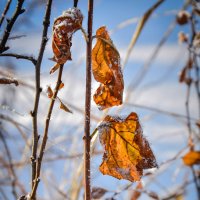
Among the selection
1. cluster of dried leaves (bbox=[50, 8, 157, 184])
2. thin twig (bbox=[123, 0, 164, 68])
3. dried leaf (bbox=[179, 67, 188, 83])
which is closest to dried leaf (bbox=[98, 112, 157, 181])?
cluster of dried leaves (bbox=[50, 8, 157, 184])

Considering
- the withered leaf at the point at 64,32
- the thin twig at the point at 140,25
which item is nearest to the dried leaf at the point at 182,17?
the thin twig at the point at 140,25

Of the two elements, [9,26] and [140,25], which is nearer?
[9,26]

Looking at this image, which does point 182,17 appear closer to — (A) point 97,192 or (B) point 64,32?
(A) point 97,192

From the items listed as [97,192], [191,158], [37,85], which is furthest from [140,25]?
[37,85]

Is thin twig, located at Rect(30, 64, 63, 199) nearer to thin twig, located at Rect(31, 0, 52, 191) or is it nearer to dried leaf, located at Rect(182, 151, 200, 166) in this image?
thin twig, located at Rect(31, 0, 52, 191)

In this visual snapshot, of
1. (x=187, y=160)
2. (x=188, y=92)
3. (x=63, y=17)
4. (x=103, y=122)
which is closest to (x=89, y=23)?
(x=63, y=17)

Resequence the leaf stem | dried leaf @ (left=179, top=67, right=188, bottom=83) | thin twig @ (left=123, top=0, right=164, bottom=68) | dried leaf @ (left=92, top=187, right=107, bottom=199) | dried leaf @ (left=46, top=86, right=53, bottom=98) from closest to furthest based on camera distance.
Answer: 1. the leaf stem
2. dried leaf @ (left=46, top=86, right=53, bottom=98)
3. dried leaf @ (left=92, top=187, right=107, bottom=199)
4. thin twig @ (left=123, top=0, right=164, bottom=68)
5. dried leaf @ (left=179, top=67, right=188, bottom=83)
